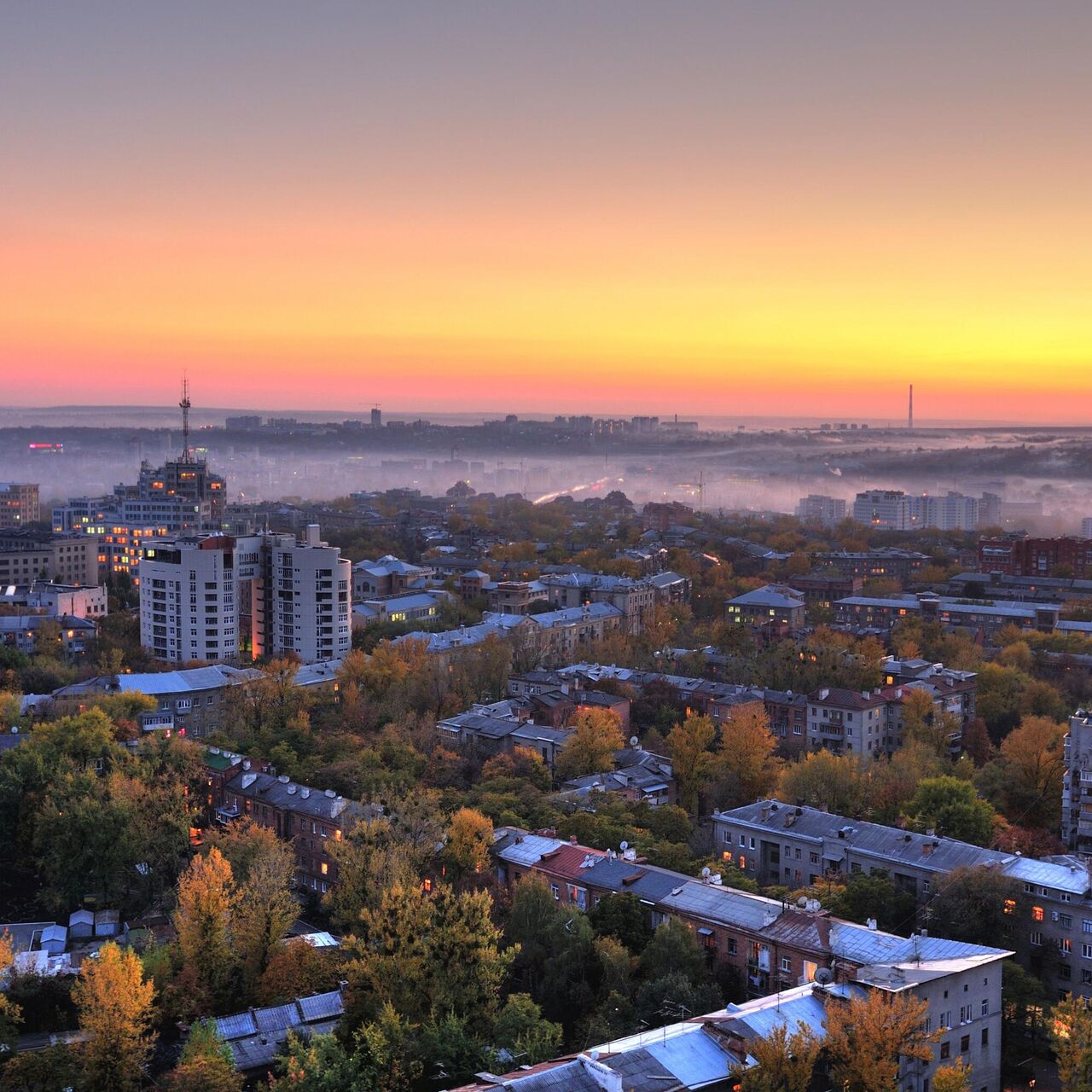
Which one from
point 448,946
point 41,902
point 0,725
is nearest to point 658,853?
point 448,946

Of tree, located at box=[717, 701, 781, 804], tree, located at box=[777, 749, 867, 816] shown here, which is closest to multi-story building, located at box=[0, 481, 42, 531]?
tree, located at box=[717, 701, 781, 804]

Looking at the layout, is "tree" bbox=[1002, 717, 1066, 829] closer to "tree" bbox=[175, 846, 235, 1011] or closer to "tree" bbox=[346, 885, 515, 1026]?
"tree" bbox=[346, 885, 515, 1026]

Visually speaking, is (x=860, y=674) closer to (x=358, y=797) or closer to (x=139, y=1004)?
(x=358, y=797)

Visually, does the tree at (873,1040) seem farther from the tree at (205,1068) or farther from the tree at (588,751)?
the tree at (588,751)

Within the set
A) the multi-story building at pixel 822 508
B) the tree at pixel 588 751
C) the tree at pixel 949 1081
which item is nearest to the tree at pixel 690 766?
the tree at pixel 588 751

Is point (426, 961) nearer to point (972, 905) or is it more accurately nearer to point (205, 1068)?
point (205, 1068)

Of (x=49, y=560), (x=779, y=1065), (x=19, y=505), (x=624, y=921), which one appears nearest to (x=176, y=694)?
(x=624, y=921)
